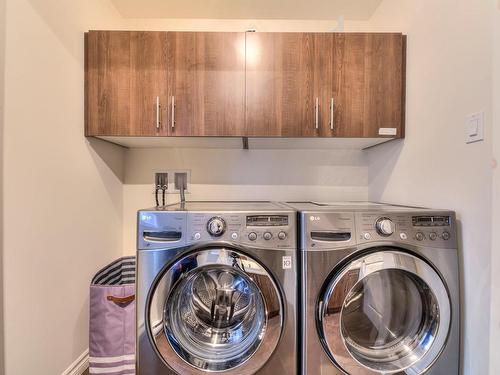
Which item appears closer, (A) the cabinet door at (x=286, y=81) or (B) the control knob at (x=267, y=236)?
(B) the control knob at (x=267, y=236)

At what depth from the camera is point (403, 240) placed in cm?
106

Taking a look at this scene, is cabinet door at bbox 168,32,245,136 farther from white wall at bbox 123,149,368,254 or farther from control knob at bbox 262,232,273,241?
control knob at bbox 262,232,273,241

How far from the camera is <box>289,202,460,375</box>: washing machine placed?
1027mm

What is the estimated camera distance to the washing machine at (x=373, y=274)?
103 cm

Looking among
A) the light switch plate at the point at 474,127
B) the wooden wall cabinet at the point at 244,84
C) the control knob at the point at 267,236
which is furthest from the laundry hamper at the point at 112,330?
the light switch plate at the point at 474,127

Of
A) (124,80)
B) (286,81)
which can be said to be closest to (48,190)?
(124,80)

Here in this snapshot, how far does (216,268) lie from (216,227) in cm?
20

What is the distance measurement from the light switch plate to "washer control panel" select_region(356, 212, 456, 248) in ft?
1.06

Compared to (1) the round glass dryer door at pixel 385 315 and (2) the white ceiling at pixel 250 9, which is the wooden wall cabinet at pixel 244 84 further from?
(1) the round glass dryer door at pixel 385 315

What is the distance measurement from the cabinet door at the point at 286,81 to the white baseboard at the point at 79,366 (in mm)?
1594

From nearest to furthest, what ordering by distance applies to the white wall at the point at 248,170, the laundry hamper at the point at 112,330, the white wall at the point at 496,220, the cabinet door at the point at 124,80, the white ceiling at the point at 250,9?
the white wall at the point at 496,220 → the laundry hamper at the point at 112,330 → the cabinet door at the point at 124,80 → the white ceiling at the point at 250,9 → the white wall at the point at 248,170

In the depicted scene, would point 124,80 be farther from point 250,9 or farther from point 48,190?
point 250,9

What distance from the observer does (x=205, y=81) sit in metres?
1.44

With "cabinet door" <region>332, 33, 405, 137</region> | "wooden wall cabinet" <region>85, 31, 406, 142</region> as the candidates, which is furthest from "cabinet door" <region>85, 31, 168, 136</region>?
"cabinet door" <region>332, 33, 405, 137</region>
